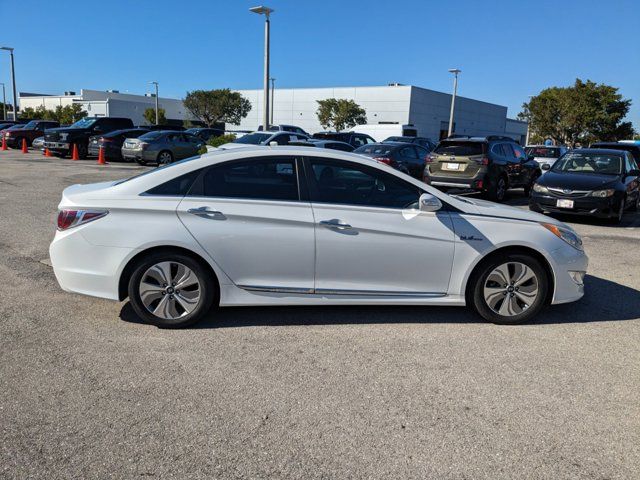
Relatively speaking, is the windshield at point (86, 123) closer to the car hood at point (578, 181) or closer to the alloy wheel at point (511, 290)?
the car hood at point (578, 181)

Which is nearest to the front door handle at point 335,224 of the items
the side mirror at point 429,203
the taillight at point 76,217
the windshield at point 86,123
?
the side mirror at point 429,203

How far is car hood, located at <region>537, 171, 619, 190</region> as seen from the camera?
10242 mm

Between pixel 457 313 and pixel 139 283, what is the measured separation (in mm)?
2934

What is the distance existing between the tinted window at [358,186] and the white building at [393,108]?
2191 inches

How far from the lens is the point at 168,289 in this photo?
432 centimetres

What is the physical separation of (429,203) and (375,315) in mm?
1186

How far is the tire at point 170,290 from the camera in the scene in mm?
4289

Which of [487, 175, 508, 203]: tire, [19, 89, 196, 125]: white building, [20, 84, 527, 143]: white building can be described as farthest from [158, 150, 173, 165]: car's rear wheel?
[19, 89, 196, 125]: white building

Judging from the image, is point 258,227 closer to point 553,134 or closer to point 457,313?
point 457,313

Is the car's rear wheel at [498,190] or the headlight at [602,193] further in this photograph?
the car's rear wheel at [498,190]

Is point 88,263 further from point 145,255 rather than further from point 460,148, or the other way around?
point 460,148

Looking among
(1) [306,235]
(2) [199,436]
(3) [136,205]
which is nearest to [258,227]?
(1) [306,235]

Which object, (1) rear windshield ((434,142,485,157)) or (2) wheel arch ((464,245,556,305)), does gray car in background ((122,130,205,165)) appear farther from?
(2) wheel arch ((464,245,556,305))

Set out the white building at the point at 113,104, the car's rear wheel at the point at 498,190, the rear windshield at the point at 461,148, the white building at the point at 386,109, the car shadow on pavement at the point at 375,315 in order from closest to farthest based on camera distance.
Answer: the car shadow on pavement at the point at 375,315 < the rear windshield at the point at 461,148 < the car's rear wheel at the point at 498,190 < the white building at the point at 386,109 < the white building at the point at 113,104
